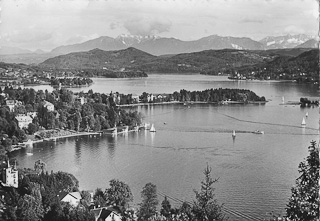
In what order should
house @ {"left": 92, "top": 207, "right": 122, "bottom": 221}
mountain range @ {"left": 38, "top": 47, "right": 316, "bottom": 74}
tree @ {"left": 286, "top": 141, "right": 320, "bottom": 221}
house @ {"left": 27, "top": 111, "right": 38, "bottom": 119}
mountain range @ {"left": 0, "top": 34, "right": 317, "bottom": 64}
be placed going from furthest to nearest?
mountain range @ {"left": 0, "top": 34, "right": 317, "bottom": 64} → mountain range @ {"left": 38, "top": 47, "right": 316, "bottom": 74} → house @ {"left": 27, "top": 111, "right": 38, "bottom": 119} → house @ {"left": 92, "top": 207, "right": 122, "bottom": 221} → tree @ {"left": 286, "top": 141, "right": 320, "bottom": 221}

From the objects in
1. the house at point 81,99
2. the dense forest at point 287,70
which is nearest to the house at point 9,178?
the house at point 81,99

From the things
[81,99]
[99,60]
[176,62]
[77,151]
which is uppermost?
[99,60]

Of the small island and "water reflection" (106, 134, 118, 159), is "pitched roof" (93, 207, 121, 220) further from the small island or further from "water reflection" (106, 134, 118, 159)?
the small island

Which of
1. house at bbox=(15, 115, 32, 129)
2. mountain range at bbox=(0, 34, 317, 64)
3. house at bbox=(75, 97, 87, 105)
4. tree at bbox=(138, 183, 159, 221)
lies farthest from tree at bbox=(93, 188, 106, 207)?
mountain range at bbox=(0, 34, 317, 64)

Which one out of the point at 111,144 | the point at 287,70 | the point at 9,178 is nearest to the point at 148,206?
the point at 9,178

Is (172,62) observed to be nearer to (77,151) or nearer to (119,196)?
(77,151)

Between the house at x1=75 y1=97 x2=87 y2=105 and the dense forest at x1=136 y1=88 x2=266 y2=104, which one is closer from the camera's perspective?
the house at x1=75 y1=97 x2=87 y2=105
